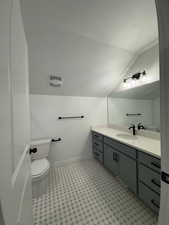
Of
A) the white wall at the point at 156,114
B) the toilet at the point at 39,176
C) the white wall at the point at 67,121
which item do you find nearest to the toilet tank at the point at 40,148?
the toilet at the point at 39,176

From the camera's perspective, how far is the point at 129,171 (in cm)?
147

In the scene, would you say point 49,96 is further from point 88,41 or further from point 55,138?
point 88,41

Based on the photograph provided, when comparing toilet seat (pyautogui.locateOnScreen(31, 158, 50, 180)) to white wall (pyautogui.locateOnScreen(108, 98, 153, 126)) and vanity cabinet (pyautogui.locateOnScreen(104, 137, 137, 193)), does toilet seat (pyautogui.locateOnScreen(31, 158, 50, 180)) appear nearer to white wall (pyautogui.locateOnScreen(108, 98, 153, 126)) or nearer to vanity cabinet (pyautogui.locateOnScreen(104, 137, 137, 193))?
vanity cabinet (pyautogui.locateOnScreen(104, 137, 137, 193))

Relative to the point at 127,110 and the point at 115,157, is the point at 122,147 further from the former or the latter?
the point at 127,110

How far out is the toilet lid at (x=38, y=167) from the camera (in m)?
1.47

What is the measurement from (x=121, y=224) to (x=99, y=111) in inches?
81.3

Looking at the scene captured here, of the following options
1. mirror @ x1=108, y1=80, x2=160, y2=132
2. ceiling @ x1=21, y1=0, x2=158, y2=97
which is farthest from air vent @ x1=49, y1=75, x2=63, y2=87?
mirror @ x1=108, y1=80, x2=160, y2=132

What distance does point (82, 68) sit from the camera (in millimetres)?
1869

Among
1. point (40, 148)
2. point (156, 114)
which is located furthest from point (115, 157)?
point (40, 148)

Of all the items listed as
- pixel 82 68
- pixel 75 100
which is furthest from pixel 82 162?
pixel 82 68

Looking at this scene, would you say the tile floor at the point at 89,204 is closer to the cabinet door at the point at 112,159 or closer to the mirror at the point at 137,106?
the cabinet door at the point at 112,159

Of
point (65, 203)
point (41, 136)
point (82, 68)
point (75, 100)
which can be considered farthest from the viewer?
point (75, 100)

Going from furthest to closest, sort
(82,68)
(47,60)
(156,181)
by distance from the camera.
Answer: (82,68) < (47,60) < (156,181)

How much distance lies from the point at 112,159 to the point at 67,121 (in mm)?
1278
